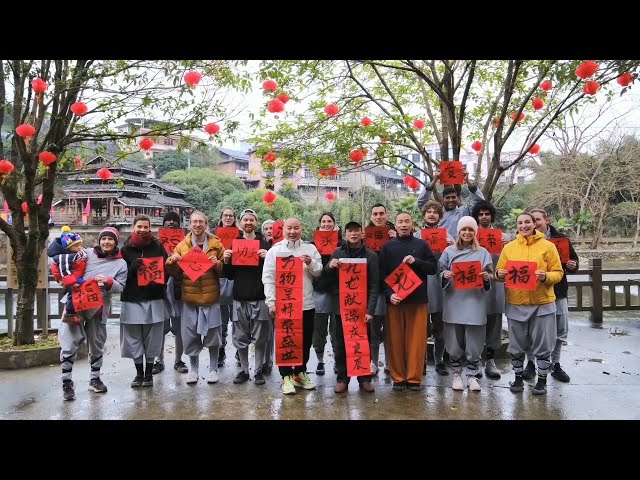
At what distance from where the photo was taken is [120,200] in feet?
61.6

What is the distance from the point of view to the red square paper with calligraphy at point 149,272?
13.8 feet

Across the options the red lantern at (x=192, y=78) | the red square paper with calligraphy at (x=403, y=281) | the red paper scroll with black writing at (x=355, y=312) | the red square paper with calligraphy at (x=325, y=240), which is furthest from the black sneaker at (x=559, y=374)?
the red lantern at (x=192, y=78)

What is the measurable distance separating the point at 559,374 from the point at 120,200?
58.4 ft

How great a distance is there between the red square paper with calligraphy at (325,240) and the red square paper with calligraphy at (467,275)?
1275 millimetres

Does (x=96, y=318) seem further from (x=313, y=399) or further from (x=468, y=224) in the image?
(x=468, y=224)

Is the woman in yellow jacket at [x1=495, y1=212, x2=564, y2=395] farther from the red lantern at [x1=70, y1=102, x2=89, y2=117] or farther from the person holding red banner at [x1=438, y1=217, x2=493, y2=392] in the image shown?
the red lantern at [x1=70, y1=102, x2=89, y2=117]

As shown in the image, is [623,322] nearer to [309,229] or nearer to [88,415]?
[88,415]

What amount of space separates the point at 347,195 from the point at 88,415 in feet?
78.8

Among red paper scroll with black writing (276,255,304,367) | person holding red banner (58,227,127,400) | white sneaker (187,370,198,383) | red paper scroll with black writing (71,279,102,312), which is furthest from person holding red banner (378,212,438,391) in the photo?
red paper scroll with black writing (71,279,102,312)

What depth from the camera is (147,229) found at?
14.3ft

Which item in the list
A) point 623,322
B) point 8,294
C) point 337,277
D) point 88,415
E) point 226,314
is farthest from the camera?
point 623,322

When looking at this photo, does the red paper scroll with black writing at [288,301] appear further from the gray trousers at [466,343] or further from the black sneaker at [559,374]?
the black sneaker at [559,374]

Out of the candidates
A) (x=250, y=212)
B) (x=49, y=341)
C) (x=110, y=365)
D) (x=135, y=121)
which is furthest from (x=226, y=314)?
(x=135, y=121)

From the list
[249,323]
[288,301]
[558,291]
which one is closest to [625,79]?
[558,291]
